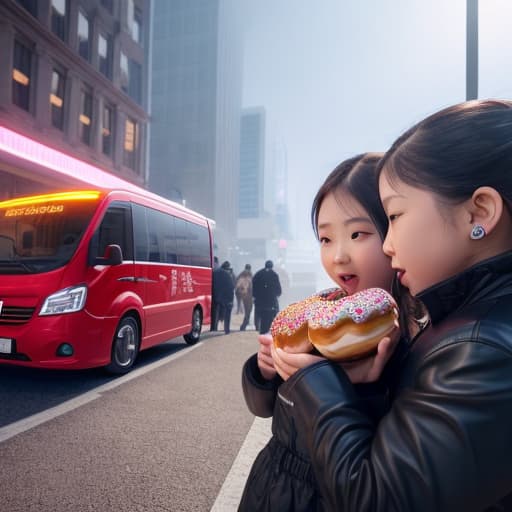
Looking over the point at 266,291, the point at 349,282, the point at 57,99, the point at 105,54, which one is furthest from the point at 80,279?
the point at 105,54

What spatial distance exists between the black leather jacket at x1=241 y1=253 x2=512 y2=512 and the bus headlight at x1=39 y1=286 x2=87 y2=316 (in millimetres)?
4363

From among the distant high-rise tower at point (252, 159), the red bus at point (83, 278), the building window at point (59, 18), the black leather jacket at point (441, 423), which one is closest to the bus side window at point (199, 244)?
the red bus at point (83, 278)

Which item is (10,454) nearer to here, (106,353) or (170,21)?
(106,353)

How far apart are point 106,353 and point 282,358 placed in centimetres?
464

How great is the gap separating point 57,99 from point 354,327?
21.5m

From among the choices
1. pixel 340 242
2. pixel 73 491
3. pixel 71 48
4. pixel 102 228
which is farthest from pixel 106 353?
pixel 71 48

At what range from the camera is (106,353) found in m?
5.05

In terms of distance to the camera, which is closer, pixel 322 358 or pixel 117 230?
pixel 322 358

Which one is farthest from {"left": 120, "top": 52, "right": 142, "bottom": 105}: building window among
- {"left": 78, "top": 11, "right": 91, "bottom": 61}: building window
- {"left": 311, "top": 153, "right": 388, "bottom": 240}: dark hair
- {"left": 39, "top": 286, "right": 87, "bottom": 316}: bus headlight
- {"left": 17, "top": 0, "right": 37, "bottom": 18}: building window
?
{"left": 311, "top": 153, "right": 388, "bottom": 240}: dark hair

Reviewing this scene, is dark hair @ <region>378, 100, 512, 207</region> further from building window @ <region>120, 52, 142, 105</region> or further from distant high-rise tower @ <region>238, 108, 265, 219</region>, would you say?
distant high-rise tower @ <region>238, 108, 265, 219</region>

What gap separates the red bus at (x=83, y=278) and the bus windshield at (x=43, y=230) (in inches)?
0.5

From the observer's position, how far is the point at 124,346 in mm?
5578

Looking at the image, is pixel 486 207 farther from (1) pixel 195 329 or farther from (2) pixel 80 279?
(1) pixel 195 329

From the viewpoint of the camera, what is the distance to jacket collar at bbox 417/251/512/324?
0.77 m
